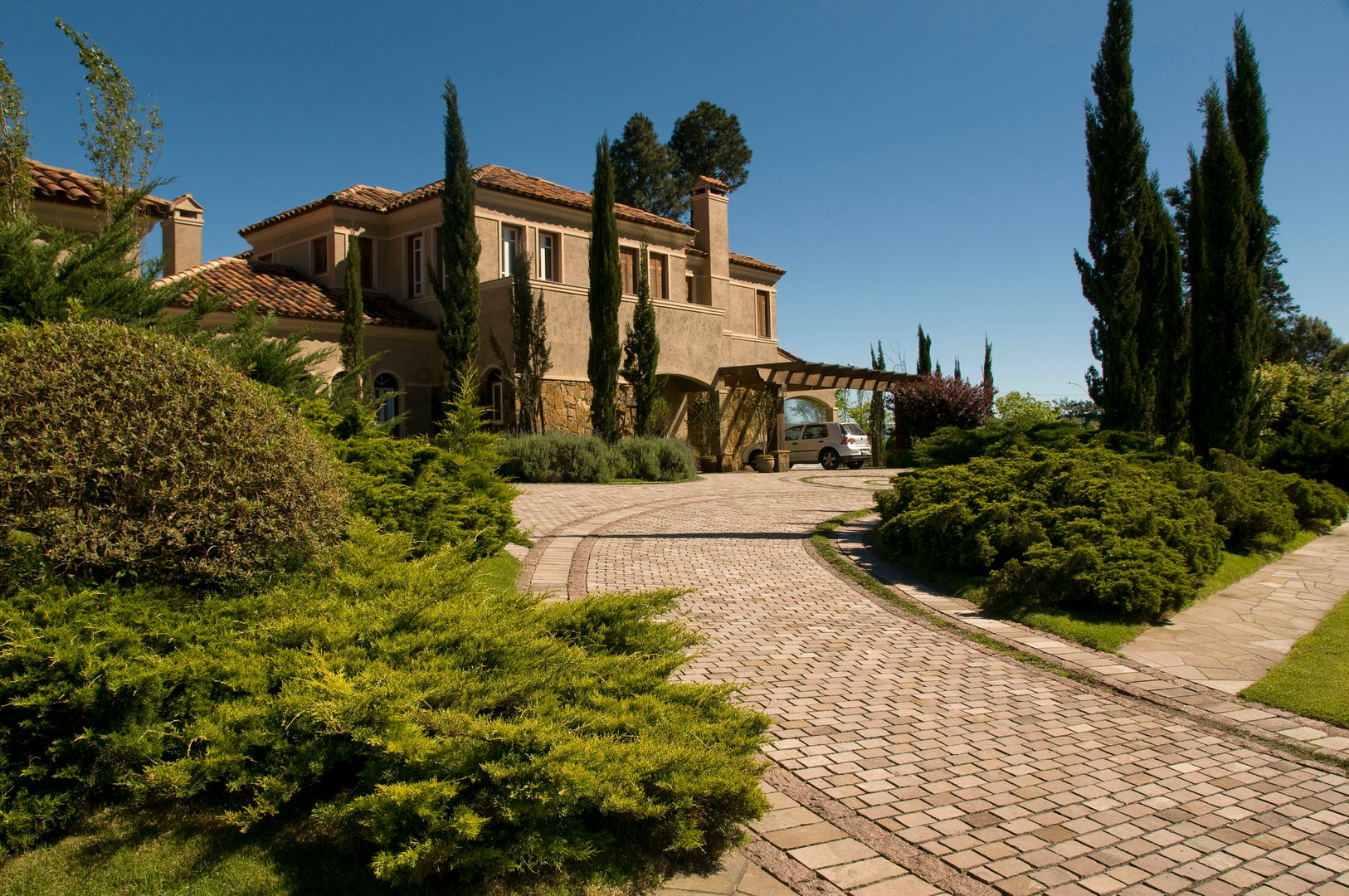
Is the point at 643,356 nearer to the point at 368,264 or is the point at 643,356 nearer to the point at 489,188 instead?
the point at 489,188

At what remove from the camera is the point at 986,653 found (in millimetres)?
6578

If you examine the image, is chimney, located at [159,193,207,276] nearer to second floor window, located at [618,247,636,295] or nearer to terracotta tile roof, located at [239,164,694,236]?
terracotta tile roof, located at [239,164,694,236]

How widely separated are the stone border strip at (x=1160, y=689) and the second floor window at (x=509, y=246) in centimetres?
1818

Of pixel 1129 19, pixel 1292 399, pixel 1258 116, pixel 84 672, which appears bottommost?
pixel 84 672

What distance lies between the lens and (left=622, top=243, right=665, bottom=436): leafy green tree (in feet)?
77.9

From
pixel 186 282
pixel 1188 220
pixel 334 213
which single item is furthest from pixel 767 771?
pixel 334 213

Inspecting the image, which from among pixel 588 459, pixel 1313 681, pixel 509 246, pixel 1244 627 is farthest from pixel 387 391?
pixel 1313 681

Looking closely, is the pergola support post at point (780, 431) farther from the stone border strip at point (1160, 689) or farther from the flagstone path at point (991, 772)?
the flagstone path at point (991, 772)

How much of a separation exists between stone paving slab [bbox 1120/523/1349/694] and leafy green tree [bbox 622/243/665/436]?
16153mm

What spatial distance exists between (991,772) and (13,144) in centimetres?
1191

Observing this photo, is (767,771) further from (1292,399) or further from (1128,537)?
(1292,399)

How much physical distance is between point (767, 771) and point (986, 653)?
10.1ft

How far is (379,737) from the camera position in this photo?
128 inches

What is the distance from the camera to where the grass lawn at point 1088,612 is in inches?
273
